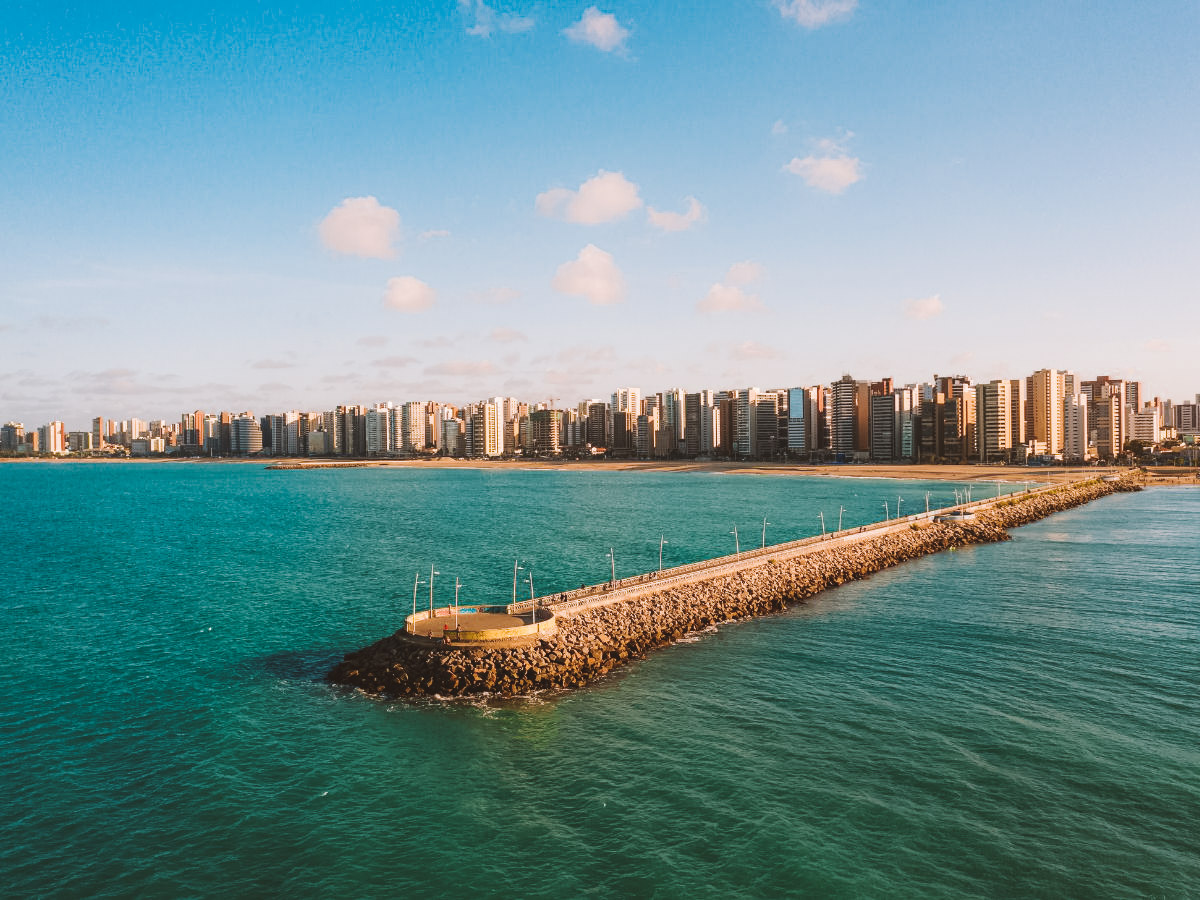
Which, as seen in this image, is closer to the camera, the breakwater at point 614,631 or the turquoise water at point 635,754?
the turquoise water at point 635,754

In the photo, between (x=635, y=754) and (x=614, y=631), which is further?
(x=614, y=631)

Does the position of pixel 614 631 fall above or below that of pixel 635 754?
above

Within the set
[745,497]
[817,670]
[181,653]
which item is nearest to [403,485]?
[745,497]

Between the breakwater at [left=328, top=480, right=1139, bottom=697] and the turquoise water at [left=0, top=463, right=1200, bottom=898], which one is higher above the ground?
the breakwater at [left=328, top=480, right=1139, bottom=697]

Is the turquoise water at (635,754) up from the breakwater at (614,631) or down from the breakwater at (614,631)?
down

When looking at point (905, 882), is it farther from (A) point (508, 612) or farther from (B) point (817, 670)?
(A) point (508, 612)
